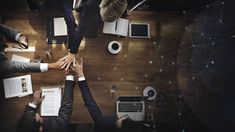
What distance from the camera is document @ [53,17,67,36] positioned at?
10.8ft

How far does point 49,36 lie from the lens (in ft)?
10.8

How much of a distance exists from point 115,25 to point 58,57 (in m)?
0.61

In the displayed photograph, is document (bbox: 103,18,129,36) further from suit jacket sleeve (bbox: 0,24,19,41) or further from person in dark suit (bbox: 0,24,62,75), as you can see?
suit jacket sleeve (bbox: 0,24,19,41)

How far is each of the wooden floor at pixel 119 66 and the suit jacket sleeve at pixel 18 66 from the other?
94mm

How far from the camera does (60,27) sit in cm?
330

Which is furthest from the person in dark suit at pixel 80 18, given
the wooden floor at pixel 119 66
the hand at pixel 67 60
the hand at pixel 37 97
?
the hand at pixel 37 97

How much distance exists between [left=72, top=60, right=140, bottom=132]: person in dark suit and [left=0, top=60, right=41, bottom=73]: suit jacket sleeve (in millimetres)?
353

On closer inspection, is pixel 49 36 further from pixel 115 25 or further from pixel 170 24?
pixel 170 24

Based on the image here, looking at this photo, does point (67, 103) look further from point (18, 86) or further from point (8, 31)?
point (8, 31)

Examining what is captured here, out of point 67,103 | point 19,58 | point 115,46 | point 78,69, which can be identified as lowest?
point 67,103

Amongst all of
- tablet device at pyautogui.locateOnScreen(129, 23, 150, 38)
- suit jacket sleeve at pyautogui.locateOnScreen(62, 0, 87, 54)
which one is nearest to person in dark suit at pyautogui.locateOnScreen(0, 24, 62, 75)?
suit jacket sleeve at pyautogui.locateOnScreen(62, 0, 87, 54)

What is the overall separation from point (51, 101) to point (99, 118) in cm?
47

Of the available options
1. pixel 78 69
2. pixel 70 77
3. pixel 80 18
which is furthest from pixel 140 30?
pixel 70 77

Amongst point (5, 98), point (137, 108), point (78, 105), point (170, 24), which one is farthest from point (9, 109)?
point (170, 24)
